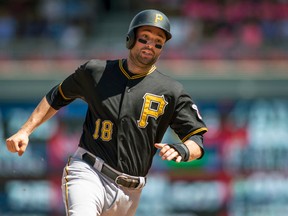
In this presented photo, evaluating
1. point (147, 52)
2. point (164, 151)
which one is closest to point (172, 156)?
point (164, 151)

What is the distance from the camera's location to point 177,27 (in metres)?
15.8

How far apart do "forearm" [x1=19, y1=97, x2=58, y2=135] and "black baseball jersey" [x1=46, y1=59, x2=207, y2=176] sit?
1.15 ft

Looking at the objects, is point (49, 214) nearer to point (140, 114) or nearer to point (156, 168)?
point (156, 168)

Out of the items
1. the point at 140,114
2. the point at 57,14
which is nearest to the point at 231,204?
the point at 57,14

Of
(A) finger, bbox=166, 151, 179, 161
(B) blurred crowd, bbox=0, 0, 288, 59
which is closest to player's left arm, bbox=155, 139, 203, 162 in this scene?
(A) finger, bbox=166, 151, 179, 161

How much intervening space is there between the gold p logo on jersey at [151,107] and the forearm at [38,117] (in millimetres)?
817

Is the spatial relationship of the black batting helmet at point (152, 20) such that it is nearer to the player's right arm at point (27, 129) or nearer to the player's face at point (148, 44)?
the player's face at point (148, 44)

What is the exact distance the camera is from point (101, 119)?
238 inches

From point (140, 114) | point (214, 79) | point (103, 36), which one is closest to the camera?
point (140, 114)

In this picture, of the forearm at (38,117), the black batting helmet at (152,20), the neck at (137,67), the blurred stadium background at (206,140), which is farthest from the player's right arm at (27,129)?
the blurred stadium background at (206,140)

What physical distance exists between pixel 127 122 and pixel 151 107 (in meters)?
0.23

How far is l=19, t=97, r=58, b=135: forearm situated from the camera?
20.1 ft

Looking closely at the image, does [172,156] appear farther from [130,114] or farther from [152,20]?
[152,20]

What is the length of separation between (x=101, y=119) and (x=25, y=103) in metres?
7.99
